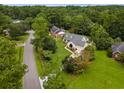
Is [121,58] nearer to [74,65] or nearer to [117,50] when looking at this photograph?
[117,50]

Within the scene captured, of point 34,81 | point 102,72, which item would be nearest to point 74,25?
point 102,72

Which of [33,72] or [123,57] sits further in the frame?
[123,57]

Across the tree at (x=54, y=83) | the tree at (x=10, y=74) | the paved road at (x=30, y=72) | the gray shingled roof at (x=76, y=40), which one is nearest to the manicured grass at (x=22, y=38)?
the paved road at (x=30, y=72)

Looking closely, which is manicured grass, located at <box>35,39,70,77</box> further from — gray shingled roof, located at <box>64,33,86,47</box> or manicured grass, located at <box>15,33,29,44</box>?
manicured grass, located at <box>15,33,29,44</box>

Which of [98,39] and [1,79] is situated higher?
[1,79]

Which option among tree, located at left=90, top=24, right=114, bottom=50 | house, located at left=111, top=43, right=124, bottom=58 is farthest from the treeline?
house, located at left=111, top=43, right=124, bottom=58

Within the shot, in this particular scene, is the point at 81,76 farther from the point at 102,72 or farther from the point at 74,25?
the point at 74,25
